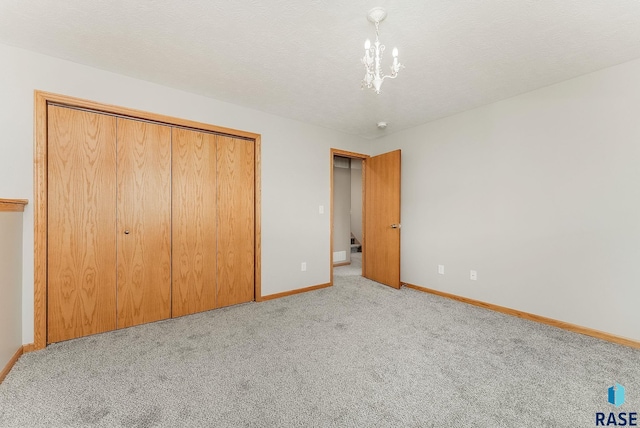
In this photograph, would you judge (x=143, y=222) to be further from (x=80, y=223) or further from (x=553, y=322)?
(x=553, y=322)

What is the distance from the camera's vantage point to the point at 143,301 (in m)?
2.60

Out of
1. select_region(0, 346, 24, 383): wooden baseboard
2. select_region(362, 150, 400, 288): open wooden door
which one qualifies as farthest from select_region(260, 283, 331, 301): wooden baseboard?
select_region(0, 346, 24, 383): wooden baseboard

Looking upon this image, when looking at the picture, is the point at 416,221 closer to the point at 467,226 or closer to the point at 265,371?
the point at 467,226

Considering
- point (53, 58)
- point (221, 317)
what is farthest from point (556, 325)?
point (53, 58)

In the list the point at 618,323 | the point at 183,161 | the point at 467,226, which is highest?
the point at 183,161

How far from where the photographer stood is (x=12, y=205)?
6.24 feet

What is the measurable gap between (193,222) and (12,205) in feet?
4.25

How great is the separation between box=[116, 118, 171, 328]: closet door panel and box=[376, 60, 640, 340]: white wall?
3.24 metres

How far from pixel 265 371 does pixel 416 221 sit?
287 cm

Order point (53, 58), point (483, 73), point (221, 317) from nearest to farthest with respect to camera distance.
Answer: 1. point (53, 58)
2. point (483, 73)
3. point (221, 317)

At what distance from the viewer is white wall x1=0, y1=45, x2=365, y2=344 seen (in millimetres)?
2062

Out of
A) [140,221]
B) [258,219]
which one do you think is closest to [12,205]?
[140,221]

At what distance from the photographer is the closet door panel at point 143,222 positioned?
8.21ft

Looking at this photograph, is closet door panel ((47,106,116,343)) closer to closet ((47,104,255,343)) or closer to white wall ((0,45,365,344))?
closet ((47,104,255,343))
